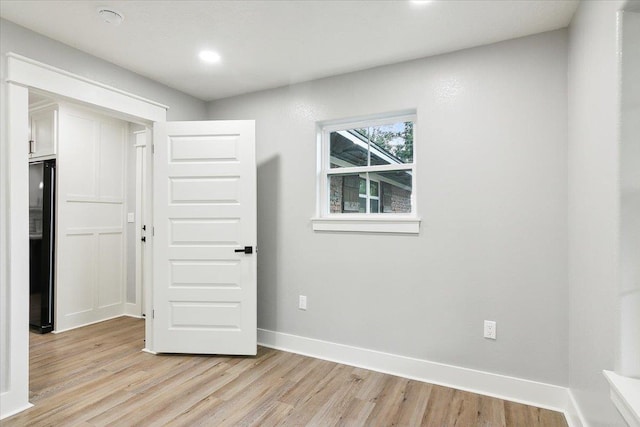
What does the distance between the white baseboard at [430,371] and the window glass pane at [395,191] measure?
1.15 meters

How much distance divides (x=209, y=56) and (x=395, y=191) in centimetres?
177

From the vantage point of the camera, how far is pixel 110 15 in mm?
1976

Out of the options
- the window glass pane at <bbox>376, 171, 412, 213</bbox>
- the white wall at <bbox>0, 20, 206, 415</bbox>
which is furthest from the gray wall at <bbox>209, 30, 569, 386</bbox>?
the white wall at <bbox>0, 20, 206, 415</bbox>

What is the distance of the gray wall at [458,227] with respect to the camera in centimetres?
214

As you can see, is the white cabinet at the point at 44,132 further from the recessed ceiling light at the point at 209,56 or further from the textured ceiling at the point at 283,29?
the recessed ceiling light at the point at 209,56

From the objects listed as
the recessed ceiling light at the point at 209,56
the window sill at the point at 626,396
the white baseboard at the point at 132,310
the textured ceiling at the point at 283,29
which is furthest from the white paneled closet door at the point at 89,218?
the window sill at the point at 626,396

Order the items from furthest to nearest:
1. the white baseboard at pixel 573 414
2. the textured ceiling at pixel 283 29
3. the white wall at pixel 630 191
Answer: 1. the textured ceiling at pixel 283 29
2. the white baseboard at pixel 573 414
3. the white wall at pixel 630 191

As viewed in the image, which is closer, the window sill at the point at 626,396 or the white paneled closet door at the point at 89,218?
the window sill at the point at 626,396

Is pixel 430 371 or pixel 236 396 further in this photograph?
pixel 430 371

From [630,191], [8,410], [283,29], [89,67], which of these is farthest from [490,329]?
[89,67]

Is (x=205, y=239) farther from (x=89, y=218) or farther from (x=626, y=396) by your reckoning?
(x=626, y=396)

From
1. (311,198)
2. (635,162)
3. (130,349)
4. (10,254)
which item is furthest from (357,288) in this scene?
(10,254)

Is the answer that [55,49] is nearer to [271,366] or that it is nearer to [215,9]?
[215,9]

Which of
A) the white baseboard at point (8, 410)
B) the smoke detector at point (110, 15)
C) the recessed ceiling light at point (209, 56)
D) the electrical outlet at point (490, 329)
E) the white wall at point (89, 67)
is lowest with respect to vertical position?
the white baseboard at point (8, 410)
